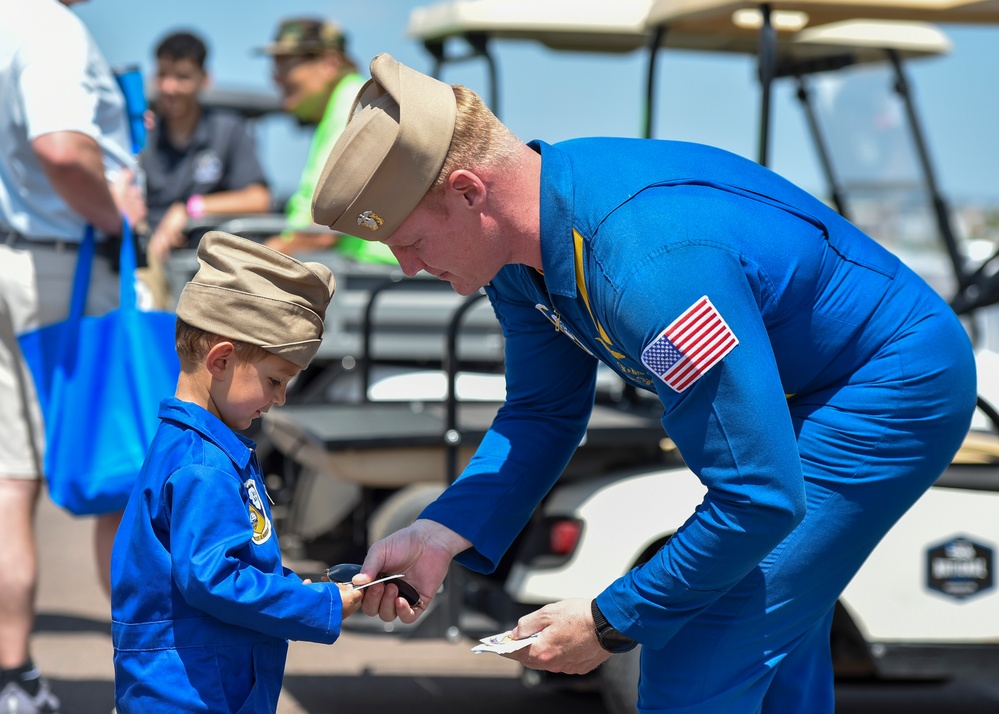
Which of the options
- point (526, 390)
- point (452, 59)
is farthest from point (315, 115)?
point (526, 390)

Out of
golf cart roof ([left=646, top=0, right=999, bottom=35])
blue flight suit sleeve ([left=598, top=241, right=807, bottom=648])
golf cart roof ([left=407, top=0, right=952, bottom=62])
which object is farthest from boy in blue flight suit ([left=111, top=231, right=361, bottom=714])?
golf cart roof ([left=407, top=0, right=952, bottom=62])

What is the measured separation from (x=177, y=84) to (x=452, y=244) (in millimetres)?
4161

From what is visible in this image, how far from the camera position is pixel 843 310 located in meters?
1.93

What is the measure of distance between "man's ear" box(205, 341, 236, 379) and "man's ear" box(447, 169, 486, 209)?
488 mm

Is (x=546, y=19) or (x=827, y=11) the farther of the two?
(x=546, y=19)

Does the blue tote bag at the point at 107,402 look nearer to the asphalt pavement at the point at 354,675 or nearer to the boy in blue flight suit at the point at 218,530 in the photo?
the asphalt pavement at the point at 354,675

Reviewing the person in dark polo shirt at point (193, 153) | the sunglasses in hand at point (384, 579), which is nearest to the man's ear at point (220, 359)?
the sunglasses in hand at point (384, 579)

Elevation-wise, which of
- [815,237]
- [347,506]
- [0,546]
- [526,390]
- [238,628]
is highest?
[815,237]

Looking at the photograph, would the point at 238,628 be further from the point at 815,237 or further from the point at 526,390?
the point at 815,237

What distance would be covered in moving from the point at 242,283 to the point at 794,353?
892mm

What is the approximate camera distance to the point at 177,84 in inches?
225

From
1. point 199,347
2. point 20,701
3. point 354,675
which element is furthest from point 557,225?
point 354,675

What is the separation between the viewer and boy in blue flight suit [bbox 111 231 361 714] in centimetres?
196

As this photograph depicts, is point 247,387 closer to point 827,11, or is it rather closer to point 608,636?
point 608,636
